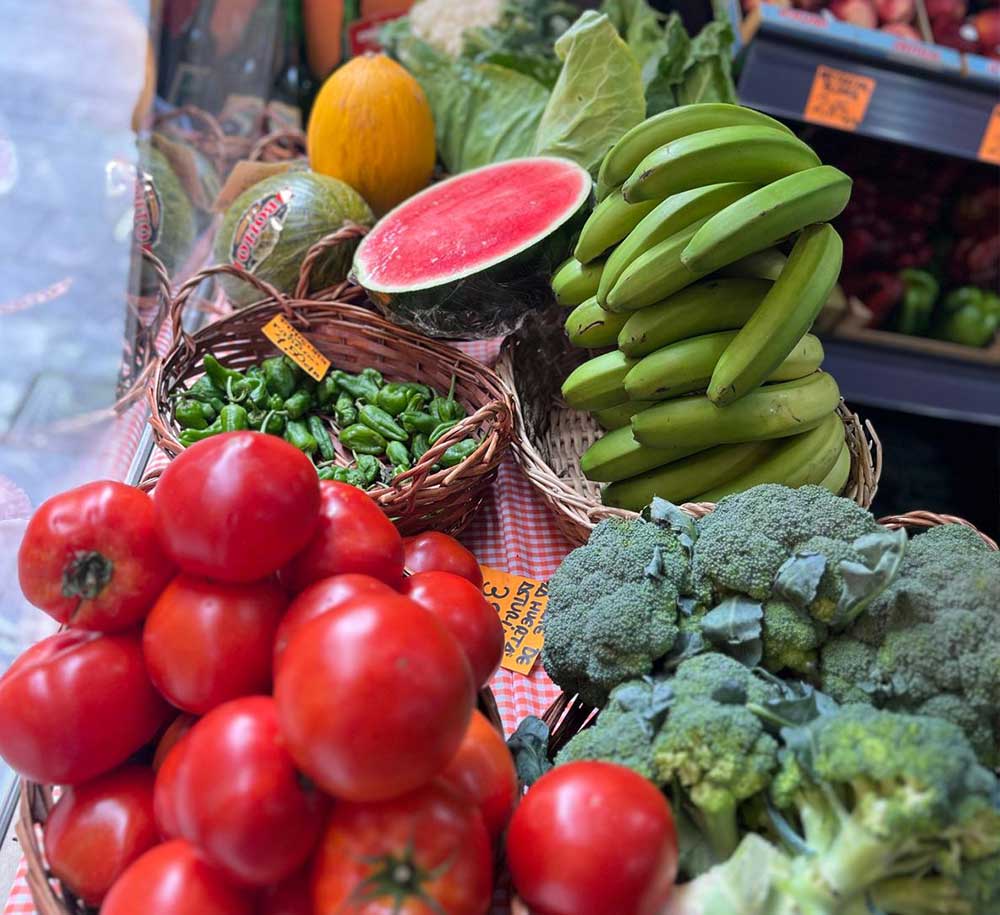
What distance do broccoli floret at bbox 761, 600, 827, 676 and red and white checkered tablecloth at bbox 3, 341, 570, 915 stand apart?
0.39m

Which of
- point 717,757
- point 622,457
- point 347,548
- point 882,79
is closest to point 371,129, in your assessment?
point 622,457

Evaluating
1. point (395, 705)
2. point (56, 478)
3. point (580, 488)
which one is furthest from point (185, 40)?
point (395, 705)

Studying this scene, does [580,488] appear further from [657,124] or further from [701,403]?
[657,124]

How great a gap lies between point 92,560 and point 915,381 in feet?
8.20

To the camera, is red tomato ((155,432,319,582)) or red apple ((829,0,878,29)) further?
red apple ((829,0,878,29))

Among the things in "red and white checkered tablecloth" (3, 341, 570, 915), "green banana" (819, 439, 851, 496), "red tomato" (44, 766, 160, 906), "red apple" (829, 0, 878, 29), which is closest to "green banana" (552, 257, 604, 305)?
→ "red and white checkered tablecloth" (3, 341, 570, 915)

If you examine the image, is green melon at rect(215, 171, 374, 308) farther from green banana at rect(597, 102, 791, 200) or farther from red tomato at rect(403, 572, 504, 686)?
red tomato at rect(403, 572, 504, 686)

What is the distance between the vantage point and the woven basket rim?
3.95 ft

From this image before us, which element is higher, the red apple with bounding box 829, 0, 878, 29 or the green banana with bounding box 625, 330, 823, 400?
the red apple with bounding box 829, 0, 878, 29

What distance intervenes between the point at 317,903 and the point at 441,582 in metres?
0.32

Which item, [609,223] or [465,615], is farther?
[609,223]

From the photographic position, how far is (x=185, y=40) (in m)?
2.01

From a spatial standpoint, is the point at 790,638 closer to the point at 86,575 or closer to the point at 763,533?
the point at 763,533

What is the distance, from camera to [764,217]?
1.01 metres
